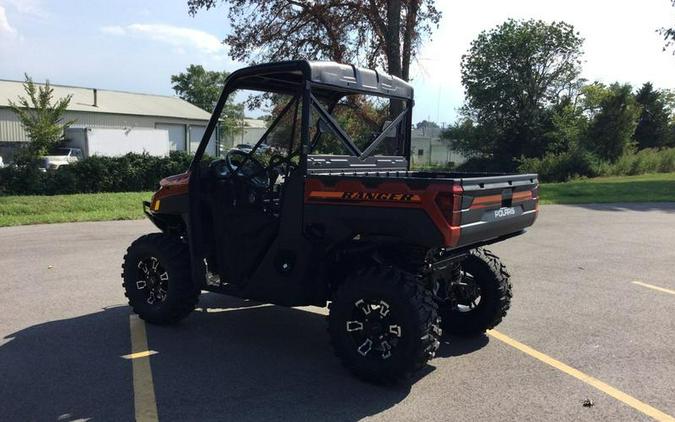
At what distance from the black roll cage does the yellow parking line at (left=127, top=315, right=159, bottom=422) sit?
1536mm

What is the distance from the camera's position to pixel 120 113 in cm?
4731

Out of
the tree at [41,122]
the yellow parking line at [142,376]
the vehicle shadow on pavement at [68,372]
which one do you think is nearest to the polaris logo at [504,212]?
the yellow parking line at [142,376]

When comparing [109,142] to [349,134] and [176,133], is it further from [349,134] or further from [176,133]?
[349,134]

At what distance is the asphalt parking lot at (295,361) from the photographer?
145 inches

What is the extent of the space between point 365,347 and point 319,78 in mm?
2014

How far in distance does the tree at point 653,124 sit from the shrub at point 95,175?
5232 centimetres

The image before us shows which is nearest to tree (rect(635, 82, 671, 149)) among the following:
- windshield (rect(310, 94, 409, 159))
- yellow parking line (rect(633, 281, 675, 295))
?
yellow parking line (rect(633, 281, 675, 295))

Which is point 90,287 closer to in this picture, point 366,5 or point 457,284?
point 457,284

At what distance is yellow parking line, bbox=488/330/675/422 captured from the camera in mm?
3699

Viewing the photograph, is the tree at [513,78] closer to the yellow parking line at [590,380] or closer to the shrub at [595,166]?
the shrub at [595,166]

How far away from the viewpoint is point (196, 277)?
496cm

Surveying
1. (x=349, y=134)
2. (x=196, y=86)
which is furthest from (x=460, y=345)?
(x=196, y=86)

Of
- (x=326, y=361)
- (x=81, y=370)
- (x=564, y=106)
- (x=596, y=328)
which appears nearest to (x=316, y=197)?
(x=326, y=361)

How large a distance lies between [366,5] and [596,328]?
16.5 meters
